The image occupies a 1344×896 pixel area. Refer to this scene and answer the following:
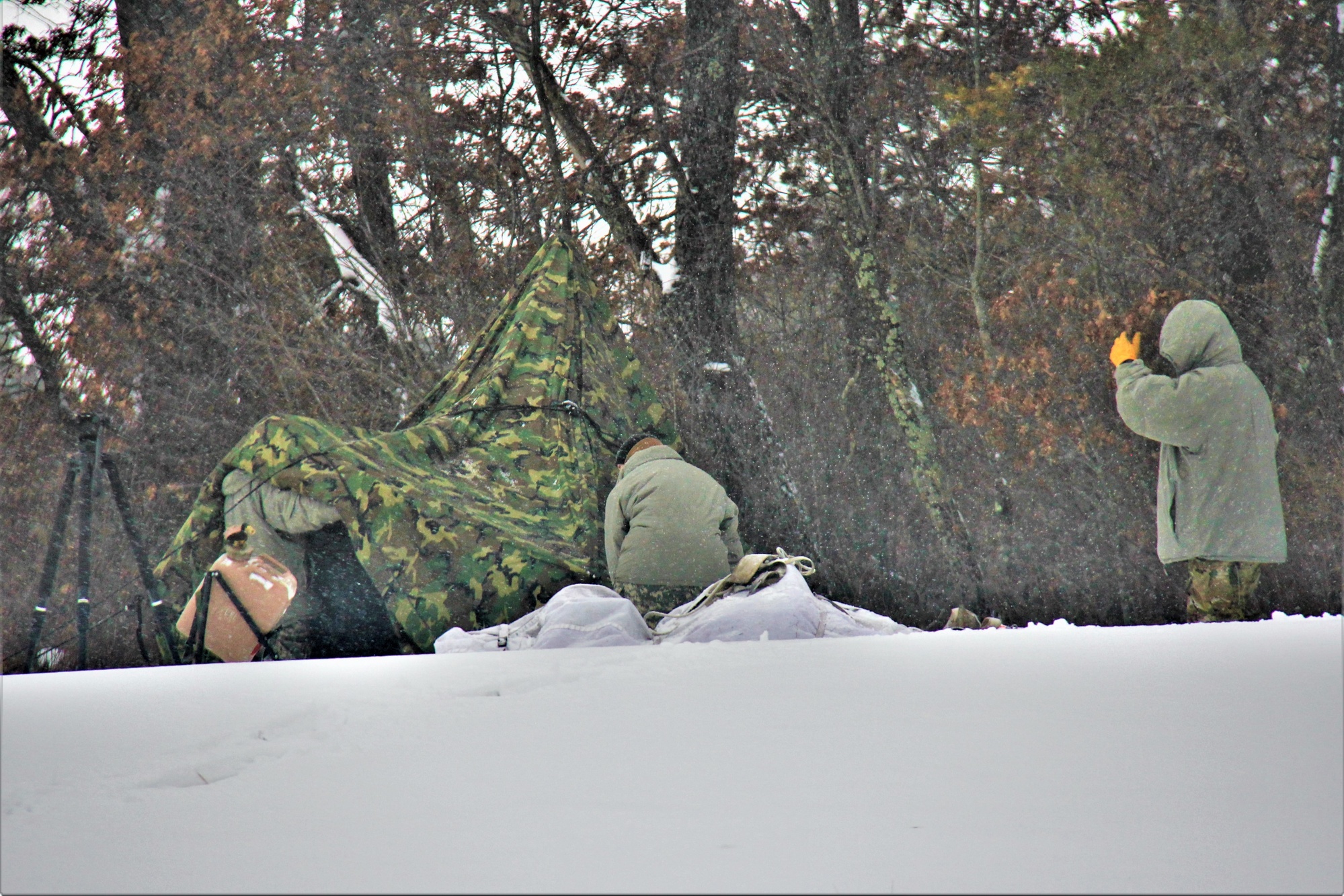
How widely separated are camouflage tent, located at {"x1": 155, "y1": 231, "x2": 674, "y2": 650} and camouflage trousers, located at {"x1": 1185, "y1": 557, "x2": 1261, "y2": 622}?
2.09 metres

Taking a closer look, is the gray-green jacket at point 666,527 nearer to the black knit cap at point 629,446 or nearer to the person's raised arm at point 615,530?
the person's raised arm at point 615,530

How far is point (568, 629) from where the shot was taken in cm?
272

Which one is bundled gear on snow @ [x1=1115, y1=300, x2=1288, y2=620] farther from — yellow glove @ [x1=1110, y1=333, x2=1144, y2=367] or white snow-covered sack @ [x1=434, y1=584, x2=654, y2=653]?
white snow-covered sack @ [x1=434, y1=584, x2=654, y2=653]

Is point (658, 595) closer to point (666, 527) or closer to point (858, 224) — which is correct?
point (666, 527)

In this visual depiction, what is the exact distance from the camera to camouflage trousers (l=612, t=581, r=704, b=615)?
3.33 m

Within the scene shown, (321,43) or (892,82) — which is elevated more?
(321,43)

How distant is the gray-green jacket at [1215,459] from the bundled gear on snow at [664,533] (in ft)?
5.39

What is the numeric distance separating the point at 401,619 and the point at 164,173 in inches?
93.7

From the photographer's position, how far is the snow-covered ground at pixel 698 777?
2.86 feet

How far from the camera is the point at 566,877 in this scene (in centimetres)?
83

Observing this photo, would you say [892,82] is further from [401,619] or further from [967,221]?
[401,619]

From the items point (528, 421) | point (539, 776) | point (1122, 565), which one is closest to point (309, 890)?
point (539, 776)

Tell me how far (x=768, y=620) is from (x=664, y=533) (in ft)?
2.46

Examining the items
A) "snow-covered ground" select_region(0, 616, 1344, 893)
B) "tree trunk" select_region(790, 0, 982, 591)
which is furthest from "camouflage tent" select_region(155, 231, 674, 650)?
"snow-covered ground" select_region(0, 616, 1344, 893)
